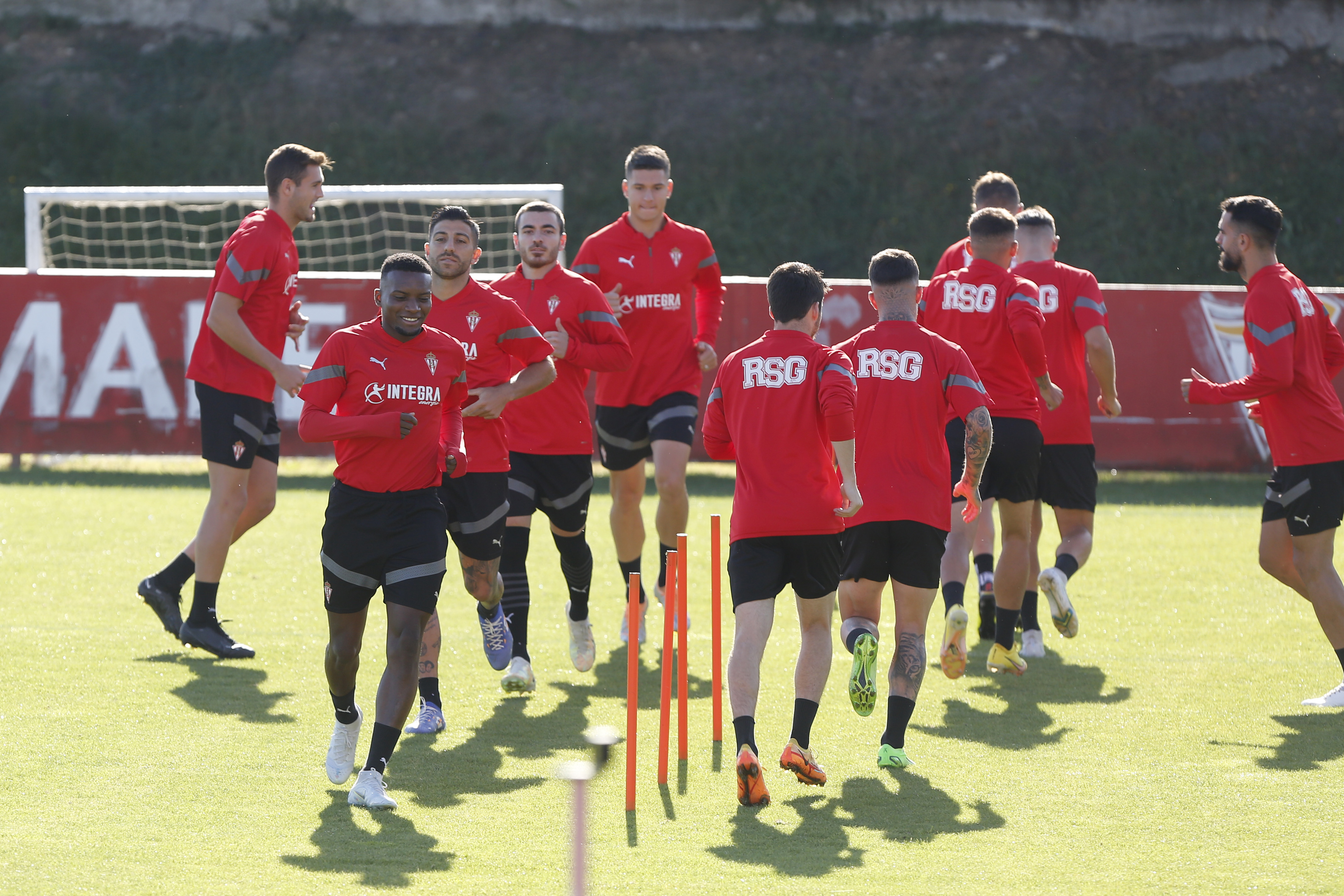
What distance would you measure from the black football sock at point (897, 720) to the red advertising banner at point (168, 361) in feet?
28.3

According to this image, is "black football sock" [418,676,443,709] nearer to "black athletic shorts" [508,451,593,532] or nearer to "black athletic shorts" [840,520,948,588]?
"black athletic shorts" [508,451,593,532]

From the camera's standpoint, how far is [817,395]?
5344 millimetres

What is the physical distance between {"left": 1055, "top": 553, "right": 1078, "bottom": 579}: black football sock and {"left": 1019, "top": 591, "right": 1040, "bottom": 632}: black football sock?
1.19 ft

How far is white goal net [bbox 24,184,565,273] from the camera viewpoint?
1516 cm

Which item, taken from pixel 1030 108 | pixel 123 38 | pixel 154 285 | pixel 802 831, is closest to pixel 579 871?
pixel 802 831

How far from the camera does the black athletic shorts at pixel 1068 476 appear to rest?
786 cm

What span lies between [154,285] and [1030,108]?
1506cm

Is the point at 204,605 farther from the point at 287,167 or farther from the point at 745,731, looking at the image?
the point at 745,731

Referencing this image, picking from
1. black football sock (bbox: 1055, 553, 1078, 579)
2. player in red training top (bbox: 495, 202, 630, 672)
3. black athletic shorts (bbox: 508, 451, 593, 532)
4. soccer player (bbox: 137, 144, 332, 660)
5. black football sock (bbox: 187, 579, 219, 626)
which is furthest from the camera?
black football sock (bbox: 1055, 553, 1078, 579)

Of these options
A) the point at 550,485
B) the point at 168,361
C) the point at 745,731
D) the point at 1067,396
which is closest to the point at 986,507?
the point at 1067,396

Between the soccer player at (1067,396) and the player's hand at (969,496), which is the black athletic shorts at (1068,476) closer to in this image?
the soccer player at (1067,396)

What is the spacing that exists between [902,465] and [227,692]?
3221 mm

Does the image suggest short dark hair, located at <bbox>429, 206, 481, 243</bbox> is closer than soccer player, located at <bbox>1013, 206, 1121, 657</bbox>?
Yes

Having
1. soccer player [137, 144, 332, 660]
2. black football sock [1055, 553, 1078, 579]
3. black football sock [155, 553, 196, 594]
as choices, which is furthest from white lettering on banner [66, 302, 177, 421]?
black football sock [1055, 553, 1078, 579]
